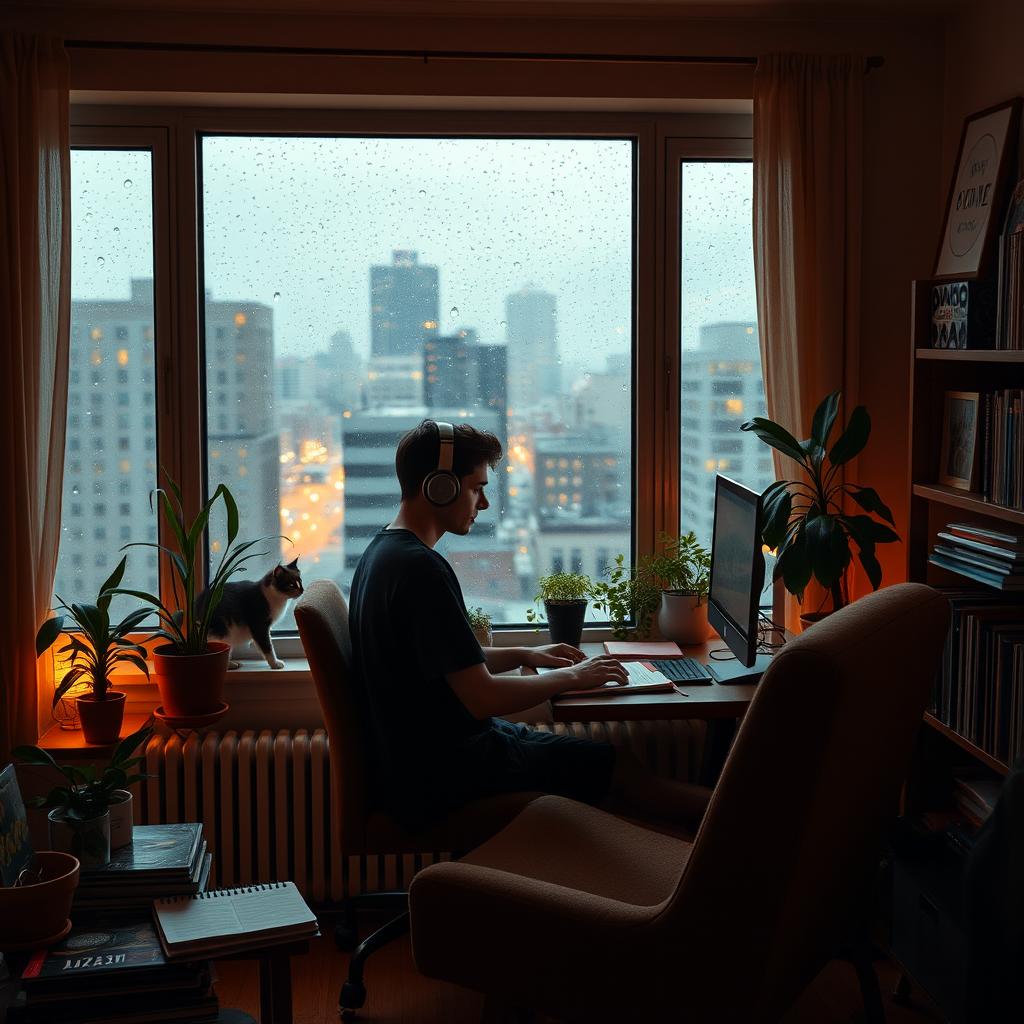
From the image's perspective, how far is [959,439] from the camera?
8.71 ft

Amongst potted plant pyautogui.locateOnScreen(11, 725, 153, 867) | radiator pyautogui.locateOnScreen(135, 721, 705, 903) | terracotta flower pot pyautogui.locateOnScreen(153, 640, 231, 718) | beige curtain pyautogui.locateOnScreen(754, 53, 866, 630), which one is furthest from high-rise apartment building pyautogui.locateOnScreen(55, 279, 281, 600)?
beige curtain pyautogui.locateOnScreen(754, 53, 866, 630)

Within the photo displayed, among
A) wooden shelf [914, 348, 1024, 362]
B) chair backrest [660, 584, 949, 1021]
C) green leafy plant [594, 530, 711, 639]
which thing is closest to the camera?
chair backrest [660, 584, 949, 1021]

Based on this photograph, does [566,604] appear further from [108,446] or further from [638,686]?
[108,446]

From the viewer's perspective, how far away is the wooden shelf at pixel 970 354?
2301 mm

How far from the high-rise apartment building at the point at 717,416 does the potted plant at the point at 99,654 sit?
1602mm

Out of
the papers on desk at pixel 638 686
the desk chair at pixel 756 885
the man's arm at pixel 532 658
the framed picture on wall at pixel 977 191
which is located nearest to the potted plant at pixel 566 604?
the man's arm at pixel 532 658

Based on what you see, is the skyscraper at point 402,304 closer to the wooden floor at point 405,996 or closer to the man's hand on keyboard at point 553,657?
the man's hand on keyboard at point 553,657

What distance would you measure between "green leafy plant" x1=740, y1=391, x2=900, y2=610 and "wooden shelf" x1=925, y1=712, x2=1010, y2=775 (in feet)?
1.14

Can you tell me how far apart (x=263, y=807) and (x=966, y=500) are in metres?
1.92

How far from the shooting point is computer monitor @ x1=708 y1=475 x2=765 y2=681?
2525mm

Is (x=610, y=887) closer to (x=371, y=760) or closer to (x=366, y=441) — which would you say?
(x=371, y=760)

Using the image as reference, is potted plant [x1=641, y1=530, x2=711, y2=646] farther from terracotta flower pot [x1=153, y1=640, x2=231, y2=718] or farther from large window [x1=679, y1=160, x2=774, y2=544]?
terracotta flower pot [x1=153, y1=640, x2=231, y2=718]

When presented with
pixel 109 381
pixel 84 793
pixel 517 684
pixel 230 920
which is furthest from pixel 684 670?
pixel 109 381

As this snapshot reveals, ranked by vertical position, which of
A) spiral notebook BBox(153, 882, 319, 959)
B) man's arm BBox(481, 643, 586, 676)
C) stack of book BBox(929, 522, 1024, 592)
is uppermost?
stack of book BBox(929, 522, 1024, 592)
